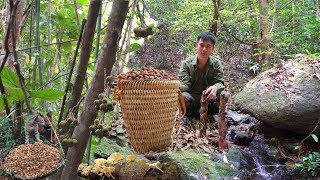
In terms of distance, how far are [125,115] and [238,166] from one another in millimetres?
1105

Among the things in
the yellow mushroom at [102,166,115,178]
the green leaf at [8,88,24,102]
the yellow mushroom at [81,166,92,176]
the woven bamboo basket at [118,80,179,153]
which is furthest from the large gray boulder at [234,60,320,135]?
the green leaf at [8,88,24,102]

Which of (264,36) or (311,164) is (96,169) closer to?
(311,164)

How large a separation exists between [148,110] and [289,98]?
1.49 m

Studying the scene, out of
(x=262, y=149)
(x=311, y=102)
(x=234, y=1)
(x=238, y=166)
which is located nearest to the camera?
(x=238, y=166)

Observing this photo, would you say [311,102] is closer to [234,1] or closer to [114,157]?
[114,157]

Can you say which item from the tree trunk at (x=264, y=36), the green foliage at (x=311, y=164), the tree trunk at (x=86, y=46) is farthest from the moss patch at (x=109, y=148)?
the tree trunk at (x=264, y=36)

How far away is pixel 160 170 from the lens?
7.25 feet

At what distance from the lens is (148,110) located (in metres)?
2.25

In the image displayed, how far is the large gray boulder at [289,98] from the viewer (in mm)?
2945

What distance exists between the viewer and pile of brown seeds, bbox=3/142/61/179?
1.17 meters

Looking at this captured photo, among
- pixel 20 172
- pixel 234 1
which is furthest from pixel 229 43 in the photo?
pixel 20 172

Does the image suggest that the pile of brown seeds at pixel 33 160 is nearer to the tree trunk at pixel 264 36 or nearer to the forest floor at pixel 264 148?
the forest floor at pixel 264 148

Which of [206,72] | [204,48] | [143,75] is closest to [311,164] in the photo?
[206,72]

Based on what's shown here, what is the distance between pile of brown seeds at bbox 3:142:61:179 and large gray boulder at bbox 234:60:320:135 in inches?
92.0
